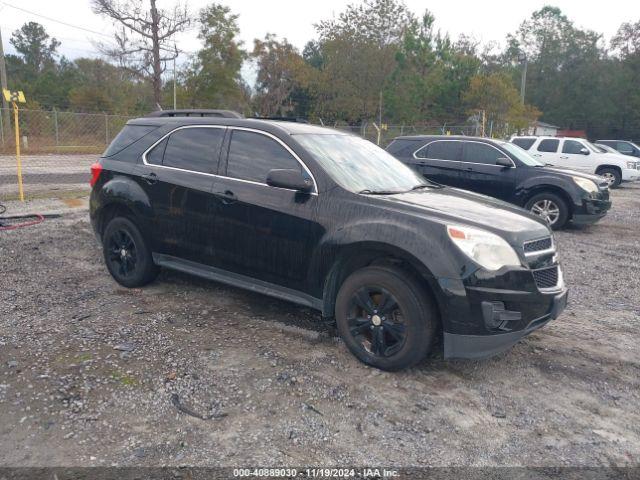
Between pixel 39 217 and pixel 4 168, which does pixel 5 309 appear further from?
pixel 4 168

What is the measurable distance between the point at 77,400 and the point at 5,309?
6.56ft

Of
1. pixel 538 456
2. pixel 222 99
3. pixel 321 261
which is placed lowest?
pixel 538 456

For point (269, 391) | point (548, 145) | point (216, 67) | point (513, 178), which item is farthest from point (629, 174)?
point (216, 67)

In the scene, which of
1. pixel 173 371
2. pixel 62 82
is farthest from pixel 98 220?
pixel 62 82

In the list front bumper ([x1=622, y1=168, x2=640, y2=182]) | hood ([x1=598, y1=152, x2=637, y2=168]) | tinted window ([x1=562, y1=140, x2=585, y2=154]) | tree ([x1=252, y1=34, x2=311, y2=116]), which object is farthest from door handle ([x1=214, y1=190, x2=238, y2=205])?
tree ([x1=252, y1=34, x2=311, y2=116])

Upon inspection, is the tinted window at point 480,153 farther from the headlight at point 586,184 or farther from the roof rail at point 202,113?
the roof rail at point 202,113

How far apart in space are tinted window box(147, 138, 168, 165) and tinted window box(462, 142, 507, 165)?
630 cm

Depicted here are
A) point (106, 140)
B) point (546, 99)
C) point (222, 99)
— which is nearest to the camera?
point (106, 140)

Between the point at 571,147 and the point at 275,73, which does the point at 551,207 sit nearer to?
the point at 571,147

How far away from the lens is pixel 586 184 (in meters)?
9.26

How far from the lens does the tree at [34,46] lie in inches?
2682

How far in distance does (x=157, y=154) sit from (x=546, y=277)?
12.0 feet

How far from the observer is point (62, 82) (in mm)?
49344

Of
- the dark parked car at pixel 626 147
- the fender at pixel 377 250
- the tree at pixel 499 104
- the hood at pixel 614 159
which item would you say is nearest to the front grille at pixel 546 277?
the fender at pixel 377 250
